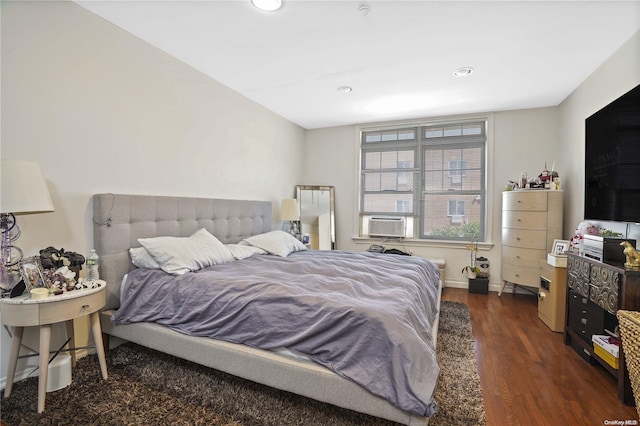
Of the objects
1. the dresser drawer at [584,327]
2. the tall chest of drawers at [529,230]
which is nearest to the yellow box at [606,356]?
the dresser drawer at [584,327]

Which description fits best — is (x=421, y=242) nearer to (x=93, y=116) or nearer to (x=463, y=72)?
(x=463, y=72)

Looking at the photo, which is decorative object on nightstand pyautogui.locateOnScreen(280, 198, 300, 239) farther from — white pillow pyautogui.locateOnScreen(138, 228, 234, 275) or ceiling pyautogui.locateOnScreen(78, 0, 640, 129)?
white pillow pyautogui.locateOnScreen(138, 228, 234, 275)

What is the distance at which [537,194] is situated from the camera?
11.4ft

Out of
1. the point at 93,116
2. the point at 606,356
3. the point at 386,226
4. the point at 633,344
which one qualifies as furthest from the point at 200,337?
the point at 386,226

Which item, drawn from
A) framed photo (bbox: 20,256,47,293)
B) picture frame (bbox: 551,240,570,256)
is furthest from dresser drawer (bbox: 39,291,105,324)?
picture frame (bbox: 551,240,570,256)

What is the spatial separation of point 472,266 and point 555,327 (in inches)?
58.0

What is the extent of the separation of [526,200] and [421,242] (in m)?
1.49

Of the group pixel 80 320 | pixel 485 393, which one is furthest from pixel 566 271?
pixel 80 320

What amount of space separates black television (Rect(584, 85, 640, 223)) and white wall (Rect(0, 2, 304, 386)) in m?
3.59

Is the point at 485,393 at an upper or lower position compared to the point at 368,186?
lower

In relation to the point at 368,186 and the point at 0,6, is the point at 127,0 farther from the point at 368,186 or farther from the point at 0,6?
the point at 368,186

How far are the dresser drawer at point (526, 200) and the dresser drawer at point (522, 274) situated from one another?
709 millimetres

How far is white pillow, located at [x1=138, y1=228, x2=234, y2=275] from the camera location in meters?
2.22

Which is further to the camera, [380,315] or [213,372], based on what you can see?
[213,372]
